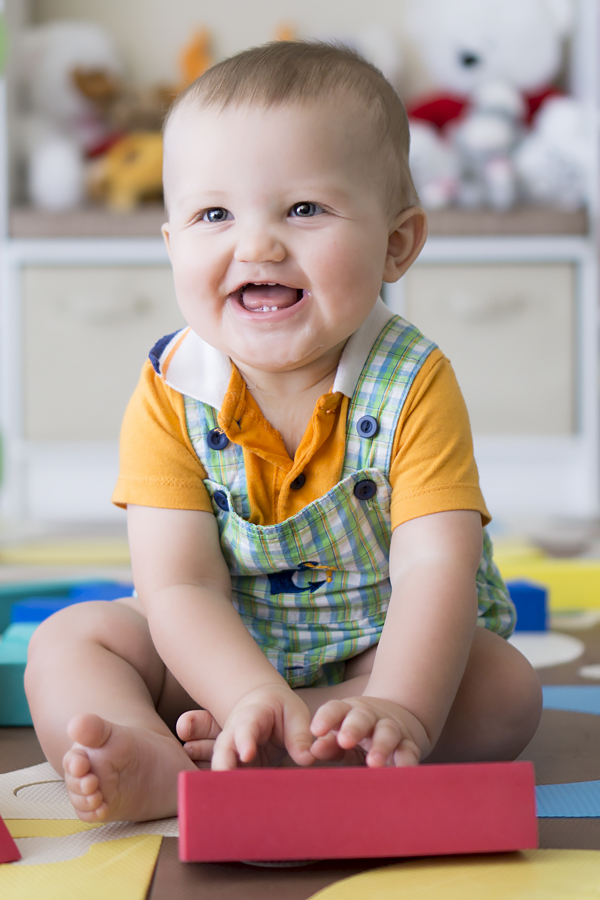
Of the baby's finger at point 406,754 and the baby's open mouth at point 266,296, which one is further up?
the baby's open mouth at point 266,296

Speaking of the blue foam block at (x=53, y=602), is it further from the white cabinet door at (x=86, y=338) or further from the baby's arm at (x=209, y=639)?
the white cabinet door at (x=86, y=338)

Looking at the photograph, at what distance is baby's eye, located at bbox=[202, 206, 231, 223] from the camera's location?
0.59 m

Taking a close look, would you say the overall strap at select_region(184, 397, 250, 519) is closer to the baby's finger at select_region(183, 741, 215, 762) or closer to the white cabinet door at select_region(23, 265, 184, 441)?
the baby's finger at select_region(183, 741, 215, 762)

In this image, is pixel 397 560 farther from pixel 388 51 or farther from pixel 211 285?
pixel 388 51

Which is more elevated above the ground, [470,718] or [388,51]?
[388,51]

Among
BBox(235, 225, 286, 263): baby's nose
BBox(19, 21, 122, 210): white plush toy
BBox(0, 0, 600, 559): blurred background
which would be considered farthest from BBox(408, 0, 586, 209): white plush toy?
BBox(235, 225, 286, 263): baby's nose

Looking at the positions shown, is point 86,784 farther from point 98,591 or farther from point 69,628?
point 98,591

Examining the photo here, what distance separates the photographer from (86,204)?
84.4 inches

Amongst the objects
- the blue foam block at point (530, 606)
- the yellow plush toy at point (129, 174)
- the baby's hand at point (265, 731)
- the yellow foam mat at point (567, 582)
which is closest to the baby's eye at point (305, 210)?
the baby's hand at point (265, 731)

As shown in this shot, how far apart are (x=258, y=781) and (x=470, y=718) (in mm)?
213

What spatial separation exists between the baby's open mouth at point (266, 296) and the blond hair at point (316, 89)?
3.5 inches

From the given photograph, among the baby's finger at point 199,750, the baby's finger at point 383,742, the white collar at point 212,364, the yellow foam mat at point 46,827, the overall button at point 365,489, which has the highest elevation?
the white collar at point 212,364

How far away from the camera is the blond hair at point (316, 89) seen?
58 cm

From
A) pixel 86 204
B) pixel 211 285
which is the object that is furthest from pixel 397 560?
pixel 86 204
